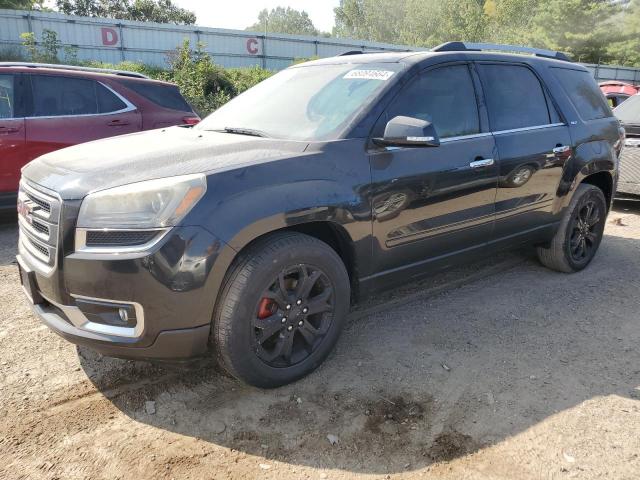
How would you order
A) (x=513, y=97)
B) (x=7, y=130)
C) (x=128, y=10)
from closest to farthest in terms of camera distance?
(x=513, y=97) → (x=7, y=130) → (x=128, y=10)

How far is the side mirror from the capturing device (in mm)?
2828

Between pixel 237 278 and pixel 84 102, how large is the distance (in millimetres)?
4442

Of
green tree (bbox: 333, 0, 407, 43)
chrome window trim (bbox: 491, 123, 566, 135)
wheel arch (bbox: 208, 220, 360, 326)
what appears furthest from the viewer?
green tree (bbox: 333, 0, 407, 43)

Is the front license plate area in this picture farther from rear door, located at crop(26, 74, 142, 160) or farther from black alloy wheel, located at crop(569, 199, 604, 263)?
black alloy wheel, located at crop(569, 199, 604, 263)

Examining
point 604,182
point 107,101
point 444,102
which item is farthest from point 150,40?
point 444,102

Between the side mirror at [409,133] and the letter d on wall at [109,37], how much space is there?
25408 mm

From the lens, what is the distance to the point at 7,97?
548cm

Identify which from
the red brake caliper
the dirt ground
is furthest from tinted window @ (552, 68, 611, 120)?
the red brake caliper

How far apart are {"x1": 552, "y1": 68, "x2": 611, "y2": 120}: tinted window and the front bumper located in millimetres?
3536

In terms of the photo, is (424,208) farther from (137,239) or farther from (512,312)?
(137,239)

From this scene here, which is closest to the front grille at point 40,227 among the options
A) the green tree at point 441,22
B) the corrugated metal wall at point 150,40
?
the corrugated metal wall at point 150,40

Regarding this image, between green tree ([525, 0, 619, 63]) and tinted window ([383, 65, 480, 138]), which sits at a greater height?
green tree ([525, 0, 619, 63])

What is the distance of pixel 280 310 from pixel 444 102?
1.80 meters

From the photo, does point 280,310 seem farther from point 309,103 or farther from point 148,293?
point 309,103
